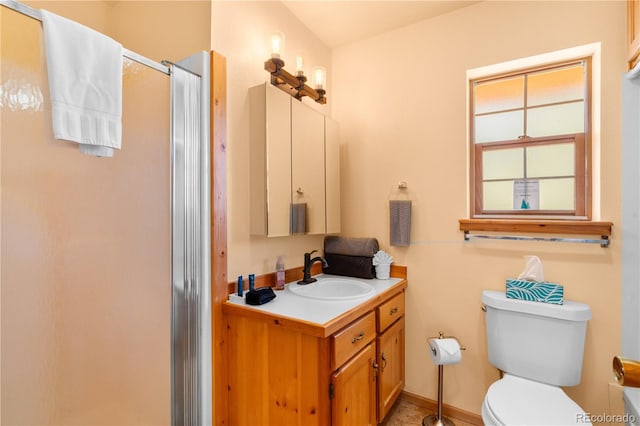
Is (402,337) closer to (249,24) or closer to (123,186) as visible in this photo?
(123,186)

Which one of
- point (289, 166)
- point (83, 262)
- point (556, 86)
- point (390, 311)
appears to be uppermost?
point (556, 86)

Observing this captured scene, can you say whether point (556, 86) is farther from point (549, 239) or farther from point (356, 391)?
point (356, 391)

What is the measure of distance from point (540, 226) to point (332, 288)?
4.05 ft

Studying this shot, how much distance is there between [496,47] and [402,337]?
1.91m

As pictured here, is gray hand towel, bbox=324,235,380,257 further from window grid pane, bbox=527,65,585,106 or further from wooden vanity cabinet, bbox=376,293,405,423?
window grid pane, bbox=527,65,585,106

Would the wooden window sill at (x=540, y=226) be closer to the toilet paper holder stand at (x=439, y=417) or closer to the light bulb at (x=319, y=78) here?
the toilet paper holder stand at (x=439, y=417)

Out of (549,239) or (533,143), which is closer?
(549,239)

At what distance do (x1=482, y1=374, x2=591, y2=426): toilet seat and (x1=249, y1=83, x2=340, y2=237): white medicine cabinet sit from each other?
4.10 feet

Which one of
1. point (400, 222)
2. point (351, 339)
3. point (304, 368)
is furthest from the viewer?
point (400, 222)

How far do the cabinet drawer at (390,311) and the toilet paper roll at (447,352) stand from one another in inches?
10.9

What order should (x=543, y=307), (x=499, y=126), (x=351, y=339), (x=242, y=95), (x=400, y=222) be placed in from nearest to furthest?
1. (x=351, y=339)
2. (x=543, y=307)
3. (x=242, y=95)
4. (x=499, y=126)
5. (x=400, y=222)

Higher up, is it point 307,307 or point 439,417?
point 307,307

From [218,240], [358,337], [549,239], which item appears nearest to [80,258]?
[218,240]

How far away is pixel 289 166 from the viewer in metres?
1.73
